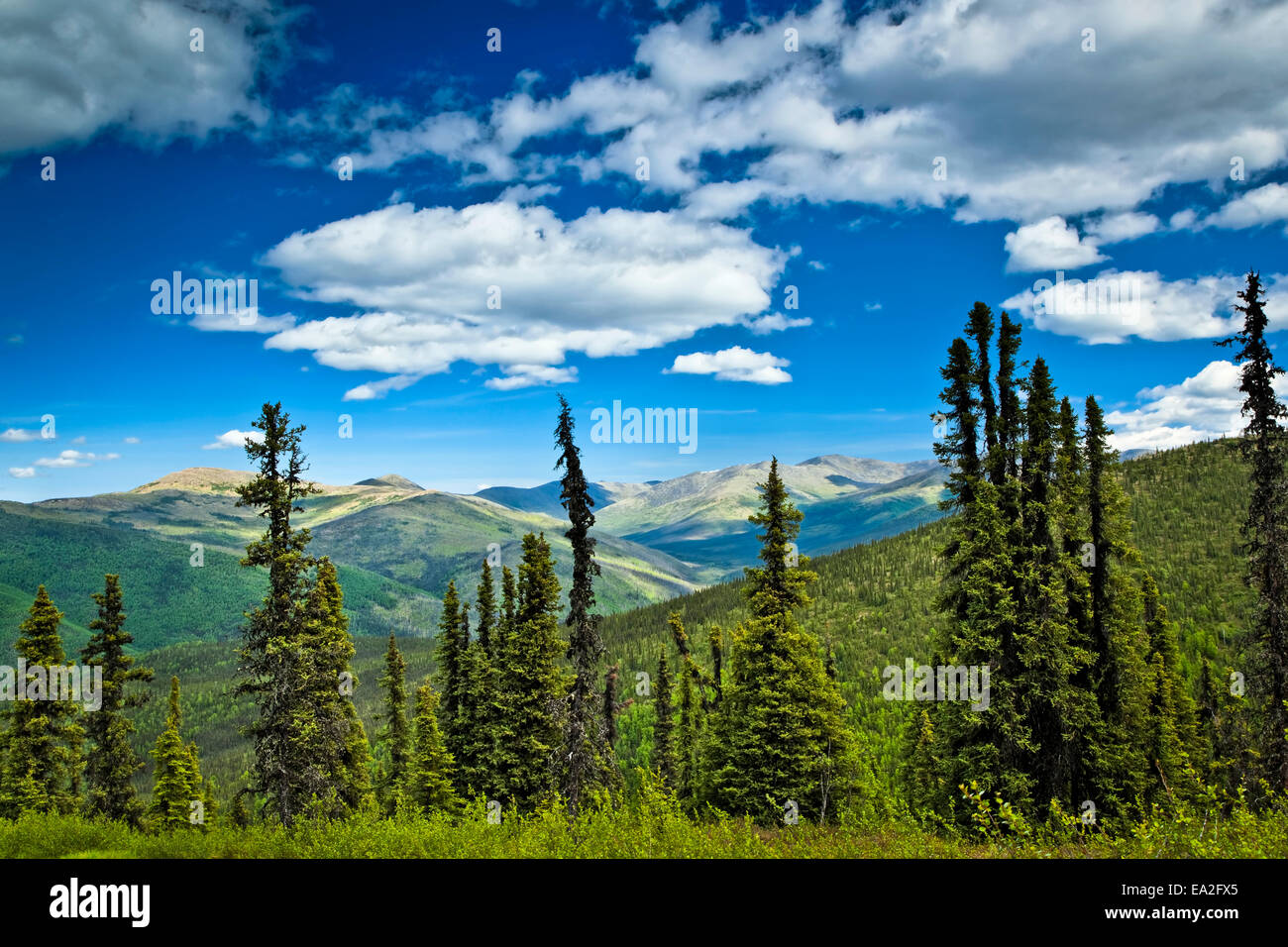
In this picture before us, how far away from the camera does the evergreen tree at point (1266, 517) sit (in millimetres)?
25859

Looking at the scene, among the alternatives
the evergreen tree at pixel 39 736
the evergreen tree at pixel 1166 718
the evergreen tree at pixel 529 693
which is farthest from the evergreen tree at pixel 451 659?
the evergreen tree at pixel 1166 718

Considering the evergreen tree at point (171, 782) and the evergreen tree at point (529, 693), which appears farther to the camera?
the evergreen tree at point (171, 782)

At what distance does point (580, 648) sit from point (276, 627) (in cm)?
1215

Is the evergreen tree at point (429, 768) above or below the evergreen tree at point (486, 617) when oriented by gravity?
below

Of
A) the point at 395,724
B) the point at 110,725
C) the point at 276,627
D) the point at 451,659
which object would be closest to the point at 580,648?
the point at 276,627

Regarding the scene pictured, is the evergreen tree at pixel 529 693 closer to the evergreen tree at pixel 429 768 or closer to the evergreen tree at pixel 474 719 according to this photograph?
the evergreen tree at pixel 474 719

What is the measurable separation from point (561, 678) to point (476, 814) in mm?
16049

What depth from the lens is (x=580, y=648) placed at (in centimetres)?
3100

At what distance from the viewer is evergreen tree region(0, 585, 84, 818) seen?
3347 cm

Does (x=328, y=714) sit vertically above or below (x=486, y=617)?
below

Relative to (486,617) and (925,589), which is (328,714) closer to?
(486,617)

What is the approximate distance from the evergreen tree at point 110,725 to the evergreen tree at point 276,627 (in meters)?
14.4

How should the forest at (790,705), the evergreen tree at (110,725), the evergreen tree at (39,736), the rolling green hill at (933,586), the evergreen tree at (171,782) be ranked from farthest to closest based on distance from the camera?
the rolling green hill at (933,586), the evergreen tree at (171,782), the evergreen tree at (110,725), the evergreen tree at (39,736), the forest at (790,705)
